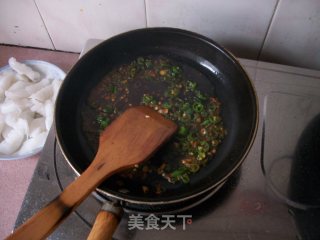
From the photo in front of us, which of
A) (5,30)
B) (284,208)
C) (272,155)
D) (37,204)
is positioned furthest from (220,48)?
(5,30)

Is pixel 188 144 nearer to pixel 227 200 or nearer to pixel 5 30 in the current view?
pixel 227 200

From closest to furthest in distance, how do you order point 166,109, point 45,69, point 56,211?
point 56,211 < point 166,109 < point 45,69

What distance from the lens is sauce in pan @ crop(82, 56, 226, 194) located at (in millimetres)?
683

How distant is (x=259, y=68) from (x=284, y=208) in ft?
1.31

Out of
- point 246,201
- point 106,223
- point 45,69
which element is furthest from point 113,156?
point 45,69

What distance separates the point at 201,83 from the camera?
81 centimetres

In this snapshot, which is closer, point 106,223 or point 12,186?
point 106,223

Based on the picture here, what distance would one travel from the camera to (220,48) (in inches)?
29.7

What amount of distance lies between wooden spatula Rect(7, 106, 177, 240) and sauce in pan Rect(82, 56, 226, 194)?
0.19 feet

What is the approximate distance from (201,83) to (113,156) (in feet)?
1.09

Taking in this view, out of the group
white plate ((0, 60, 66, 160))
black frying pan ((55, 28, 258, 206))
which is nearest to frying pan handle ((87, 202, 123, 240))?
black frying pan ((55, 28, 258, 206))

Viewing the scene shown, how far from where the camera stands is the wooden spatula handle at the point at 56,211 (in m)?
0.46

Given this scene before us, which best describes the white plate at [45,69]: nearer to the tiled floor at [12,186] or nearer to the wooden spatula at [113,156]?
the tiled floor at [12,186]

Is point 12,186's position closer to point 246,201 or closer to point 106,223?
point 106,223
